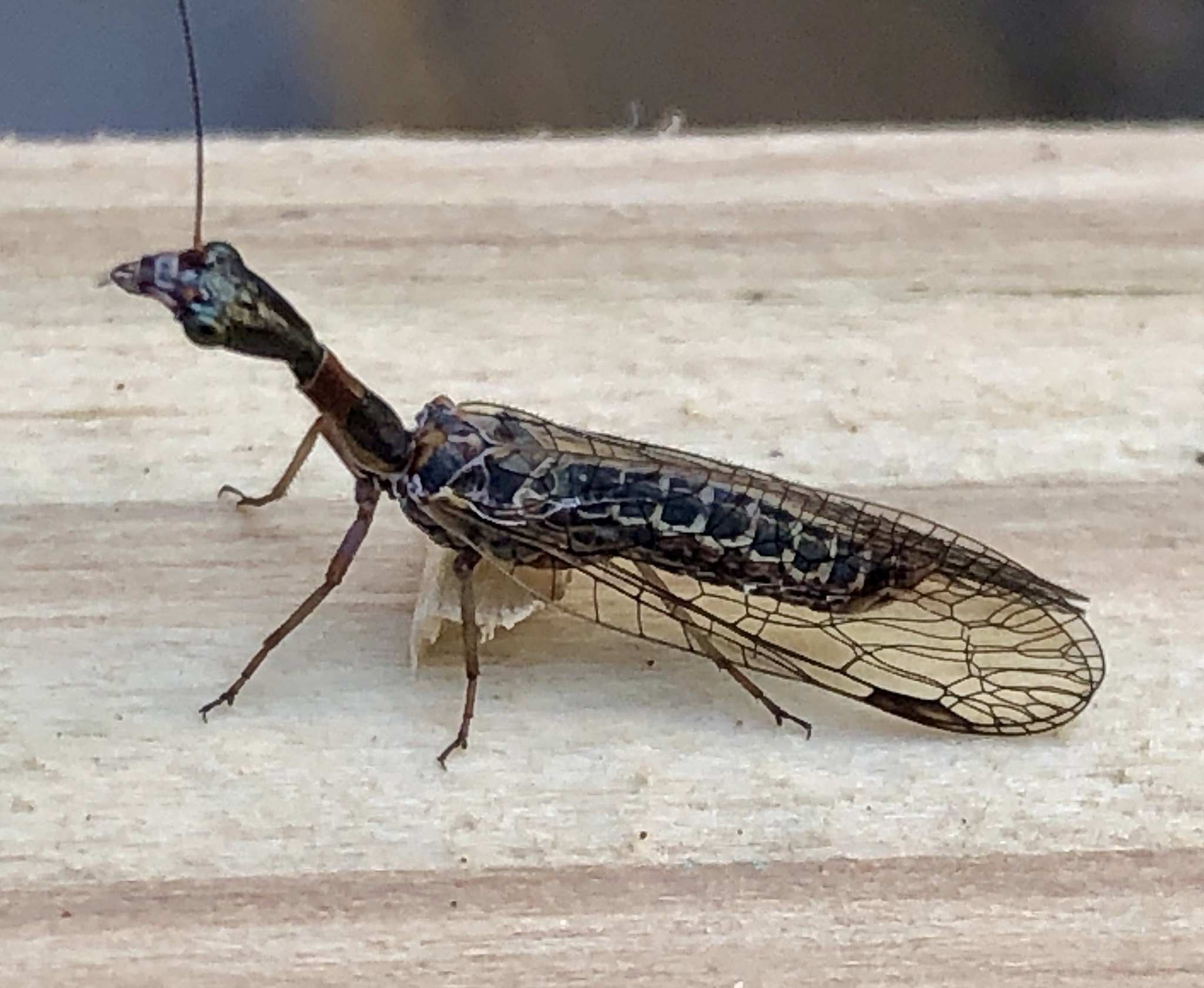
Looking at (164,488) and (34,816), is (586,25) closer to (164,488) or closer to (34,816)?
(164,488)

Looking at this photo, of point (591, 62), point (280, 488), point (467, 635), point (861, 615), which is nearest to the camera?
point (467, 635)

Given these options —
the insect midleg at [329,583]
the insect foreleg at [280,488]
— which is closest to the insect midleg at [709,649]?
the insect midleg at [329,583]

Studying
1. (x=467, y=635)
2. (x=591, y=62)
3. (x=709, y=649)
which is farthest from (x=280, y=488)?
(x=591, y=62)

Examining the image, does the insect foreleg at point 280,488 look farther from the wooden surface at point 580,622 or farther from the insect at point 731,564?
the insect at point 731,564

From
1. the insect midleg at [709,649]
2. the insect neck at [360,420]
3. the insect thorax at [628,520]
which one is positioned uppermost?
the insect neck at [360,420]

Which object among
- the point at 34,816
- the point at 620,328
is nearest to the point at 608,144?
the point at 620,328

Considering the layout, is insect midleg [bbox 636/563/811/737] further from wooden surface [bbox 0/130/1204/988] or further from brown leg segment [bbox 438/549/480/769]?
brown leg segment [bbox 438/549/480/769]

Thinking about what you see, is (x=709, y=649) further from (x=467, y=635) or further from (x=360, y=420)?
(x=360, y=420)
